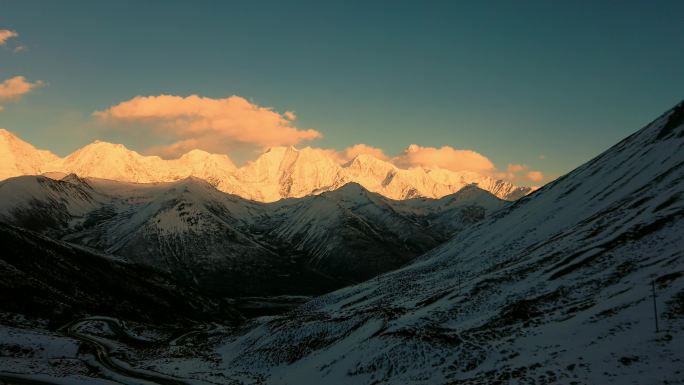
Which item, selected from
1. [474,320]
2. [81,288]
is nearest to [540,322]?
[474,320]

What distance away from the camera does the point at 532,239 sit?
102938 mm

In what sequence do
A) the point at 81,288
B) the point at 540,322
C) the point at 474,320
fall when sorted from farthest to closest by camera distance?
the point at 81,288 < the point at 474,320 < the point at 540,322

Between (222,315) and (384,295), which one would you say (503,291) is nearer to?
(384,295)

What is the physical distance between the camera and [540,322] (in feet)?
149

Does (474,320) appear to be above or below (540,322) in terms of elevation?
below

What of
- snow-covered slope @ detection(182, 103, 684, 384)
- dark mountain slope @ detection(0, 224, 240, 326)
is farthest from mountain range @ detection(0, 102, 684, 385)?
dark mountain slope @ detection(0, 224, 240, 326)

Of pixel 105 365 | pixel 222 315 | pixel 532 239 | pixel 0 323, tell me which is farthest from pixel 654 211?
pixel 222 315

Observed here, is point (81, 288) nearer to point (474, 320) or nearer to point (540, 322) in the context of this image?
point (474, 320)

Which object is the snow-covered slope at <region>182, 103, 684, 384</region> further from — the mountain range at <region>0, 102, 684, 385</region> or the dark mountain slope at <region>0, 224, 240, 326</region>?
the dark mountain slope at <region>0, 224, 240, 326</region>

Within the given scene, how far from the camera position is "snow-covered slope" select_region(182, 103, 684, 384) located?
3394cm

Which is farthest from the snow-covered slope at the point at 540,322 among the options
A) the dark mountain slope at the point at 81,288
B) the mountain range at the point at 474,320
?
the dark mountain slope at the point at 81,288

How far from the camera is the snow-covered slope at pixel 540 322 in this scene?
33938mm

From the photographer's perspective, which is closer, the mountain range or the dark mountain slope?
the mountain range

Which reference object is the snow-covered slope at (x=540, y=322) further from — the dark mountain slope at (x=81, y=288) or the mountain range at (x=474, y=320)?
the dark mountain slope at (x=81, y=288)
